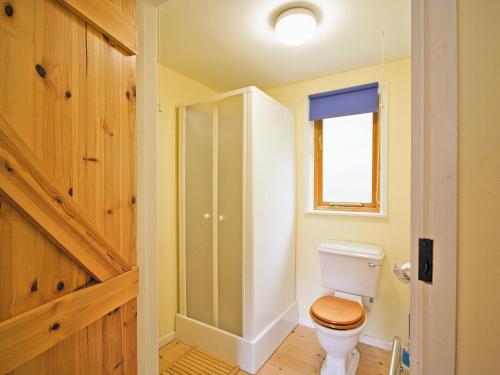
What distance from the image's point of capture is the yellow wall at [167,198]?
186 centimetres

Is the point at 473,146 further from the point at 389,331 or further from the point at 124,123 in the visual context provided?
the point at 389,331

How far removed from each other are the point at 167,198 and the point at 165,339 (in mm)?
1152

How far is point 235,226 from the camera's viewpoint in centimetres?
172

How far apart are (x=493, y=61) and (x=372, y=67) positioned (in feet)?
5.48

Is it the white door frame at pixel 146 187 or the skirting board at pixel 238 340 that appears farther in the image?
the skirting board at pixel 238 340

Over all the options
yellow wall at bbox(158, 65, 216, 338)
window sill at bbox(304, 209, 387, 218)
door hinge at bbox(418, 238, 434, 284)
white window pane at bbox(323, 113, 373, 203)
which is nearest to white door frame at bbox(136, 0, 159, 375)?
door hinge at bbox(418, 238, 434, 284)

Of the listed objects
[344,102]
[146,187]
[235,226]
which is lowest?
[235,226]

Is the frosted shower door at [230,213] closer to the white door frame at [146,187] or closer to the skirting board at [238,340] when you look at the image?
the skirting board at [238,340]

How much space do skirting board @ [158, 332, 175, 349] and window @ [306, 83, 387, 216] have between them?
5.28 ft

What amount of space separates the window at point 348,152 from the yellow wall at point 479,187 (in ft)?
4.84

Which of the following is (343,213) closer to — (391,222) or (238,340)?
(391,222)

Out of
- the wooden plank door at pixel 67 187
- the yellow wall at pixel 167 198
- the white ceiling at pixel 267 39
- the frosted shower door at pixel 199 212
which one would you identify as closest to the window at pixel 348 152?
the white ceiling at pixel 267 39

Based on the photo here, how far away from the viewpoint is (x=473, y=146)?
19.5 inches

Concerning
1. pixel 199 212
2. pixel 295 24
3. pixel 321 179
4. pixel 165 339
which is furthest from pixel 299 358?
pixel 295 24
